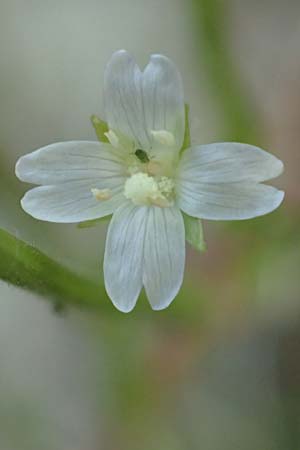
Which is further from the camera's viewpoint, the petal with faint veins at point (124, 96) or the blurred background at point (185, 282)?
the blurred background at point (185, 282)

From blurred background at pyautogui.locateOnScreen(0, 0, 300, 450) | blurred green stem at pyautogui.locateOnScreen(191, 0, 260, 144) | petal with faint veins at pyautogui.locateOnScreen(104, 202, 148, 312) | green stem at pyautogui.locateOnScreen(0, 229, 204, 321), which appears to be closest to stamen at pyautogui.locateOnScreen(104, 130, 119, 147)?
petal with faint veins at pyautogui.locateOnScreen(104, 202, 148, 312)

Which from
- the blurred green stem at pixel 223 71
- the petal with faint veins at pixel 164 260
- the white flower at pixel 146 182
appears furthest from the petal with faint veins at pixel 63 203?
the blurred green stem at pixel 223 71

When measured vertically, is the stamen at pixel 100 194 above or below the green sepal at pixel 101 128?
below

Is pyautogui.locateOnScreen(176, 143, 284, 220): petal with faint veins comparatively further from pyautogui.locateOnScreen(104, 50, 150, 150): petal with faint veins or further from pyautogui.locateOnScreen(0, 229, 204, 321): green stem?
pyautogui.locateOnScreen(0, 229, 204, 321): green stem

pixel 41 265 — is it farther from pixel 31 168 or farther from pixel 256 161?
pixel 256 161

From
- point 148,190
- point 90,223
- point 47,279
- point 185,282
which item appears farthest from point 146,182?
point 185,282

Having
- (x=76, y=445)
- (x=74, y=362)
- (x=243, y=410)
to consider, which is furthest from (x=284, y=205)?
(x=76, y=445)

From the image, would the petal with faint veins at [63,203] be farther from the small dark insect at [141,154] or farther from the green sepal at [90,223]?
the small dark insect at [141,154]
